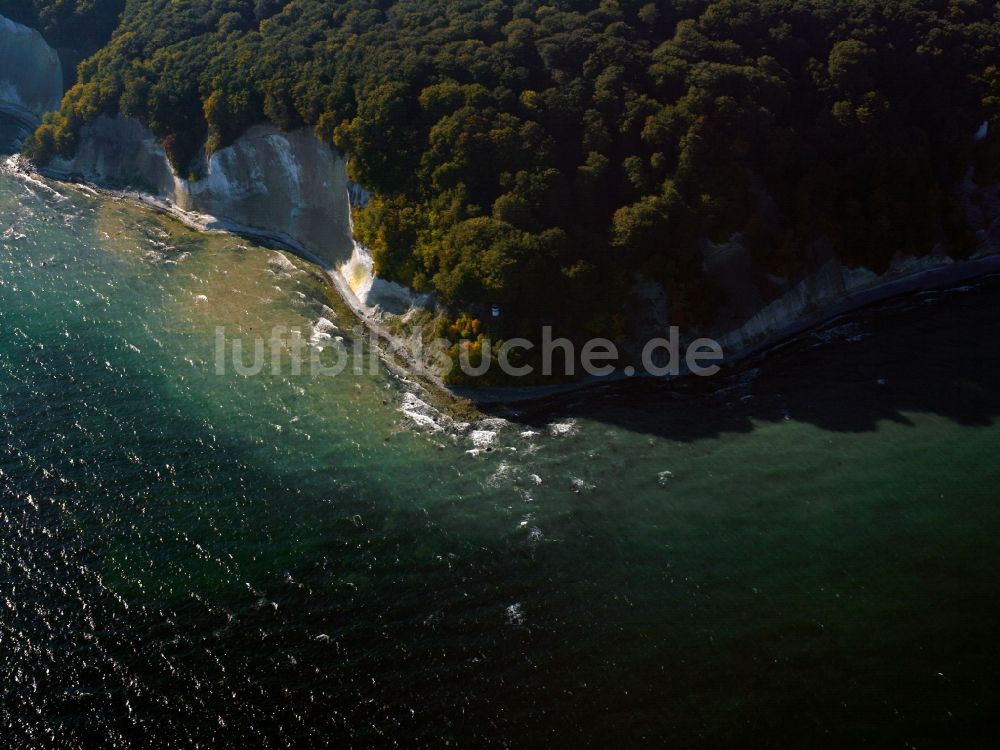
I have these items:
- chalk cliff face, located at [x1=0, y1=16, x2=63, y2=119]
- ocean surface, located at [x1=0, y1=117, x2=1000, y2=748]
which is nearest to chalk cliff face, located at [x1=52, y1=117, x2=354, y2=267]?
ocean surface, located at [x1=0, y1=117, x2=1000, y2=748]

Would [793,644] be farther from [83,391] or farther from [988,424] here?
[83,391]

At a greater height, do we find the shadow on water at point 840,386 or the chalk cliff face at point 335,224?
the chalk cliff face at point 335,224

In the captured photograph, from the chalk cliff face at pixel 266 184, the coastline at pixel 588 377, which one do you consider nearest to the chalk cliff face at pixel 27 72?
the chalk cliff face at pixel 266 184

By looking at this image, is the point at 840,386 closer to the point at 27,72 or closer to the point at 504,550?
the point at 504,550

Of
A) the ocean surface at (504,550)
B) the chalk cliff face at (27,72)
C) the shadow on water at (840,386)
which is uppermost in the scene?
the chalk cliff face at (27,72)

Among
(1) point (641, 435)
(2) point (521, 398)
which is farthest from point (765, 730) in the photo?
(2) point (521, 398)

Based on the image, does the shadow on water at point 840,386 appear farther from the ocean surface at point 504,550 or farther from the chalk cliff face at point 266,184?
the chalk cliff face at point 266,184

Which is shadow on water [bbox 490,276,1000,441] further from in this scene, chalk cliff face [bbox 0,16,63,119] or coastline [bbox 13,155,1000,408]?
chalk cliff face [bbox 0,16,63,119]
